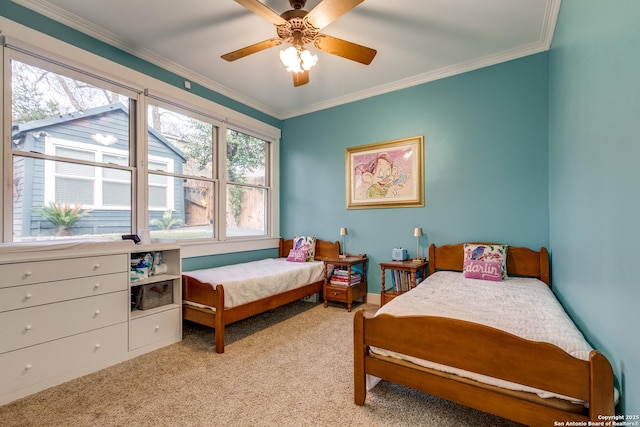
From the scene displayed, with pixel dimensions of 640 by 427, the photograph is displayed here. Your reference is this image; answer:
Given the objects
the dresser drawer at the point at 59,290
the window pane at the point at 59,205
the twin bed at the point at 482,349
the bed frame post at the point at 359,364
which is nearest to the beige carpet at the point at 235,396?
the bed frame post at the point at 359,364

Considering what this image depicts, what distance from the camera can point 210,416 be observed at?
164 cm

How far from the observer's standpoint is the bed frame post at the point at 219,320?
242cm

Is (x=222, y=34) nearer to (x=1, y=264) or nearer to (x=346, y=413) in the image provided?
(x=1, y=264)

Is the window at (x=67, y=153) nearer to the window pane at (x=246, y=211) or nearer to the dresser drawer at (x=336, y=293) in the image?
the window pane at (x=246, y=211)

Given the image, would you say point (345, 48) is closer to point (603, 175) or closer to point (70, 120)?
point (603, 175)

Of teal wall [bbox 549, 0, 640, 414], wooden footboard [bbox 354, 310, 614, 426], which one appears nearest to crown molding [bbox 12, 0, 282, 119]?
wooden footboard [bbox 354, 310, 614, 426]

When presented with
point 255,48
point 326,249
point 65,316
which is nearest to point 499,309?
point 326,249

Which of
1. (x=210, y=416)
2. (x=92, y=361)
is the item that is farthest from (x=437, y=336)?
(x=92, y=361)

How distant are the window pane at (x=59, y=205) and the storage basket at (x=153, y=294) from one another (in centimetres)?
68

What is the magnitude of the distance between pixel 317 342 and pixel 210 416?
117 centimetres

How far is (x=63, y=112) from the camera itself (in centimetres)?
253

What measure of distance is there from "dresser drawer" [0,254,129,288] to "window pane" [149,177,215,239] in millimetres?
866

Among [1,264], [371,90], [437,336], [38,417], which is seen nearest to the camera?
[437,336]

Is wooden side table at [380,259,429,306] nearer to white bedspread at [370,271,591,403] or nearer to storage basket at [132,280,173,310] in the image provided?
white bedspread at [370,271,591,403]
